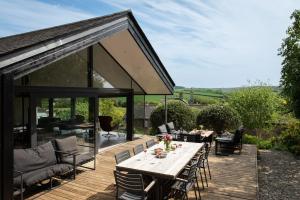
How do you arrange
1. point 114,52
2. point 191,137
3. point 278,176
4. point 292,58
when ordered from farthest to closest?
point 191,137 < point 114,52 < point 292,58 < point 278,176

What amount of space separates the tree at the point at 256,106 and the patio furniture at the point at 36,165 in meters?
11.5

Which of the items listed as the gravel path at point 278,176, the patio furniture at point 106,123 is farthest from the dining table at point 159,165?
the patio furniture at point 106,123

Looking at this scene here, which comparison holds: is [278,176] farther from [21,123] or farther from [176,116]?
[21,123]

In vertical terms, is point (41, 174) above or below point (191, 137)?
below

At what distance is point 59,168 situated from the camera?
5879mm

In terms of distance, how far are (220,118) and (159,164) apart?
9.07 meters

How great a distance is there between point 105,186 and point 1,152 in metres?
2.63

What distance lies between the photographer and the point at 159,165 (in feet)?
16.5

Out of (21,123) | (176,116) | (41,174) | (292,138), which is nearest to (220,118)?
(176,116)

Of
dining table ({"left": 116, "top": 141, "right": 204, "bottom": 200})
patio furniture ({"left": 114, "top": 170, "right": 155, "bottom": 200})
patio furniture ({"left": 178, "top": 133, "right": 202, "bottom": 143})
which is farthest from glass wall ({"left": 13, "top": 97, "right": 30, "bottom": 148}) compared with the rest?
patio furniture ({"left": 178, "top": 133, "right": 202, "bottom": 143})

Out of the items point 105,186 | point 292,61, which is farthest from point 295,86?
point 105,186

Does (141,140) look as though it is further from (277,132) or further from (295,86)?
(277,132)

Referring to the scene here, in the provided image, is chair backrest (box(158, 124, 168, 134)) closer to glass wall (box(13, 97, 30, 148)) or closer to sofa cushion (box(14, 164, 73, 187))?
sofa cushion (box(14, 164, 73, 187))

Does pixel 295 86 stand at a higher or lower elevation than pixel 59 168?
higher
